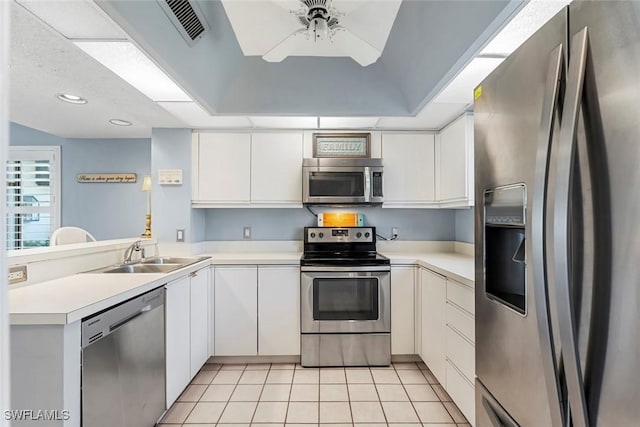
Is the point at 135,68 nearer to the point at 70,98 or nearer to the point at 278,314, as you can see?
the point at 70,98

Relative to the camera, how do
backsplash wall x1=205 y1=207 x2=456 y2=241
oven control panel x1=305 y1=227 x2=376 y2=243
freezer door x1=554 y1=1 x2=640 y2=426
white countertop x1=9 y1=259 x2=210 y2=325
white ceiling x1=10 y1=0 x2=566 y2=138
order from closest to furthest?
freezer door x1=554 y1=1 x2=640 y2=426 → white countertop x1=9 y1=259 x2=210 y2=325 → white ceiling x1=10 y1=0 x2=566 y2=138 → oven control panel x1=305 y1=227 x2=376 y2=243 → backsplash wall x1=205 y1=207 x2=456 y2=241

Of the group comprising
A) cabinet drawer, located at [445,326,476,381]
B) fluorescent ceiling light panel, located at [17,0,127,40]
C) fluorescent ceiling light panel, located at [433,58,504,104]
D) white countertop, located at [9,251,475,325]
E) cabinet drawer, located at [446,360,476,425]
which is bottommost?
cabinet drawer, located at [446,360,476,425]

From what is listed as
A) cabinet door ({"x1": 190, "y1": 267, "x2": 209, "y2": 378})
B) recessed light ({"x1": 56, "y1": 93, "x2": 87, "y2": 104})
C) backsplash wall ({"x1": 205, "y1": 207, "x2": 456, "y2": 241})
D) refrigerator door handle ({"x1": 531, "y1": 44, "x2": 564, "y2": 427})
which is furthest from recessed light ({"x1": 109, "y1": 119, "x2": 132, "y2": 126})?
refrigerator door handle ({"x1": 531, "y1": 44, "x2": 564, "y2": 427})

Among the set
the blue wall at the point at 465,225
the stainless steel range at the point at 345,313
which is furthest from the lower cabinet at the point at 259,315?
the blue wall at the point at 465,225

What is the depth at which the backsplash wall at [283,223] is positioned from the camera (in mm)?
3289

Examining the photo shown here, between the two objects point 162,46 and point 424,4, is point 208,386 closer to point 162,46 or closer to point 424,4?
point 162,46

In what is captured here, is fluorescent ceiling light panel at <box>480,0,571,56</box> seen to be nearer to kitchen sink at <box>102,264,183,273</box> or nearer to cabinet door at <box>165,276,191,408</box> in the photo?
cabinet door at <box>165,276,191,408</box>

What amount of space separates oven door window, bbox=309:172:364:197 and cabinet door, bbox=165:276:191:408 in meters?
1.31

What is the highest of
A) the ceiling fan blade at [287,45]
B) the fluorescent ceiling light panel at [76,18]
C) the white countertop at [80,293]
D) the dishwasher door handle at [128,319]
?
the ceiling fan blade at [287,45]

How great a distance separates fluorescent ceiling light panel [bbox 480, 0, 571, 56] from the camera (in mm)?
1229

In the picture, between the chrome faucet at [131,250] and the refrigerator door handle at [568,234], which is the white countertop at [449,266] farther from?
the chrome faucet at [131,250]

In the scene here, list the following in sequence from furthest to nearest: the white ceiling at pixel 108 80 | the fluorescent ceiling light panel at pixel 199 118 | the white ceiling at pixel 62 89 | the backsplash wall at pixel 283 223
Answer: the backsplash wall at pixel 283 223, the fluorescent ceiling light panel at pixel 199 118, the white ceiling at pixel 62 89, the white ceiling at pixel 108 80

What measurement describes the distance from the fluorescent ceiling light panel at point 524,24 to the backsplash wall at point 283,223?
1911 millimetres

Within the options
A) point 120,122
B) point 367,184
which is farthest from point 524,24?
point 120,122
